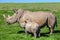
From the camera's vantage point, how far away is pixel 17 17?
583 inches

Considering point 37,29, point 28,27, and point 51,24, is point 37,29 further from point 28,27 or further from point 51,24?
Result: point 51,24

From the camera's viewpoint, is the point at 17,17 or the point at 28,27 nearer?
the point at 28,27

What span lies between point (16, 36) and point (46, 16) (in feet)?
6.57

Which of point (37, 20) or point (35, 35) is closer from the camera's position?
point (35, 35)

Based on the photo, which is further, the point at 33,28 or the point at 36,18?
the point at 36,18

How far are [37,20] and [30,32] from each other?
95 cm

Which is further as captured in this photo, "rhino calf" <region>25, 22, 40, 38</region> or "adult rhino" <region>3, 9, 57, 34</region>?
"adult rhino" <region>3, 9, 57, 34</region>

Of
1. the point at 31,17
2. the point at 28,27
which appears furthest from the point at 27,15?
the point at 28,27

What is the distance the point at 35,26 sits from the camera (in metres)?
13.3

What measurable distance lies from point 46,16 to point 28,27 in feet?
4.94

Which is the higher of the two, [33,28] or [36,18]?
[36,18]

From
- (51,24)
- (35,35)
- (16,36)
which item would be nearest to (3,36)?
(16,36)

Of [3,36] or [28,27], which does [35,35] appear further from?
[3,36]

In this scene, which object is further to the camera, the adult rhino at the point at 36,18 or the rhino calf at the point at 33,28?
the adult rhino at the point at 36,18
